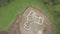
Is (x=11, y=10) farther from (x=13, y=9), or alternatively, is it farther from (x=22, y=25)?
(x=22, y=25)

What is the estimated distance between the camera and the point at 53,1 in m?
1.60

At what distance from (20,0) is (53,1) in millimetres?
328

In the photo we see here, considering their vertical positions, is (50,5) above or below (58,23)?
above

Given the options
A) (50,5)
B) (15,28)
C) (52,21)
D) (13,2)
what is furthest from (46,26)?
(13,2)

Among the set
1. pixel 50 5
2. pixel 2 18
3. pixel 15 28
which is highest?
pixel 50 5

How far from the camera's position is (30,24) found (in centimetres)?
163

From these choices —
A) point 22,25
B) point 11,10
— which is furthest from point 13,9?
point 22,25

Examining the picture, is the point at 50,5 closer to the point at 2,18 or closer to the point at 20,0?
the point at 20,0

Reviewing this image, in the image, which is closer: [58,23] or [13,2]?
[58,23]

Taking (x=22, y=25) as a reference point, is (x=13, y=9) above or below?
above

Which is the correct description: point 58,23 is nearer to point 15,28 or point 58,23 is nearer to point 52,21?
point 52,21

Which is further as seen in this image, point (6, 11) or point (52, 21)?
point (6, 11)

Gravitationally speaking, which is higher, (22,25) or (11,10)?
(11,10)

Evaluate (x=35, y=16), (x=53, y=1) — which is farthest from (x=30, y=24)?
(x=53, y=1)
